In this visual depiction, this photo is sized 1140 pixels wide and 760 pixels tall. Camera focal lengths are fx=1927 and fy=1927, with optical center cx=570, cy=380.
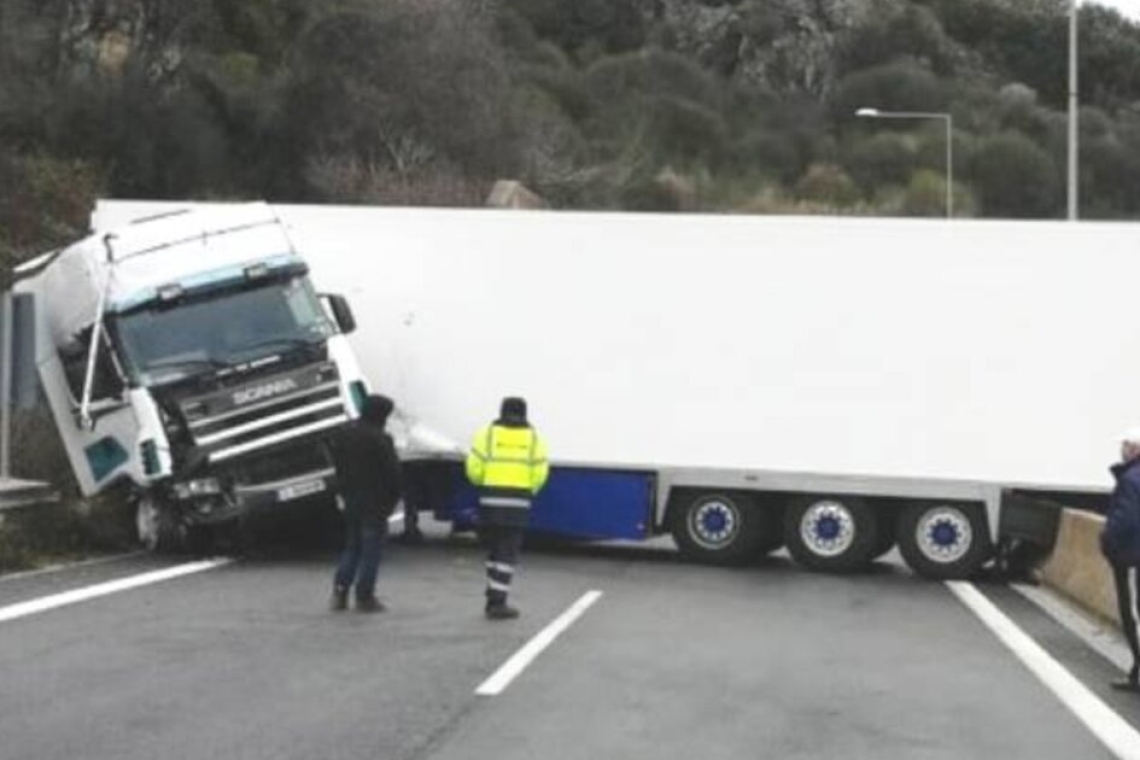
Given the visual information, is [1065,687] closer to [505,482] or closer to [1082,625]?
[1082,625]

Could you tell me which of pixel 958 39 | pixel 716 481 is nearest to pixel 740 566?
pixel 716 481

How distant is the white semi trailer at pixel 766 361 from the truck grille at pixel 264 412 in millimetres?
1696

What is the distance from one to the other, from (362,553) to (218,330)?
5.04 metres

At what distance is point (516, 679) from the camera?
1164 centimetres

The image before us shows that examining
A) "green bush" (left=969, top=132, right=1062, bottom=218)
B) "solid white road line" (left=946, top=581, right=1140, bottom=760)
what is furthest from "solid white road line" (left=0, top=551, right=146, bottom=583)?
"green bush" (left=969, top=132, right=1062, bottom=218)

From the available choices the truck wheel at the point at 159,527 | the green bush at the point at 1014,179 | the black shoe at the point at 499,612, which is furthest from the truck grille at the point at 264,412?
the green bush at the point at 1014,179

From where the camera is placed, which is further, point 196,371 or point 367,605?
point 196,371

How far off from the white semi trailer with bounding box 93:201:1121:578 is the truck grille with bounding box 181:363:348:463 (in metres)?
1.70

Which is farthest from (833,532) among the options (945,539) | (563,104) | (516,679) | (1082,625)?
(563,104)

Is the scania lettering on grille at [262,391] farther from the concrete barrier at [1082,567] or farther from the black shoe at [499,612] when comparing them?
the concrete barrier at [1082,567]

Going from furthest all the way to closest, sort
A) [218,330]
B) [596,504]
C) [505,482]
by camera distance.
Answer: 1. [596,504]
2. [218,330]
3. [505,482]

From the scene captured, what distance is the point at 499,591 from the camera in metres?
14.8

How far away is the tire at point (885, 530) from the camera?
66.1 feet

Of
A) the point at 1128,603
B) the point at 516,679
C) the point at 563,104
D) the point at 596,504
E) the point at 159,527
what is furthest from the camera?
the point at 563,104
